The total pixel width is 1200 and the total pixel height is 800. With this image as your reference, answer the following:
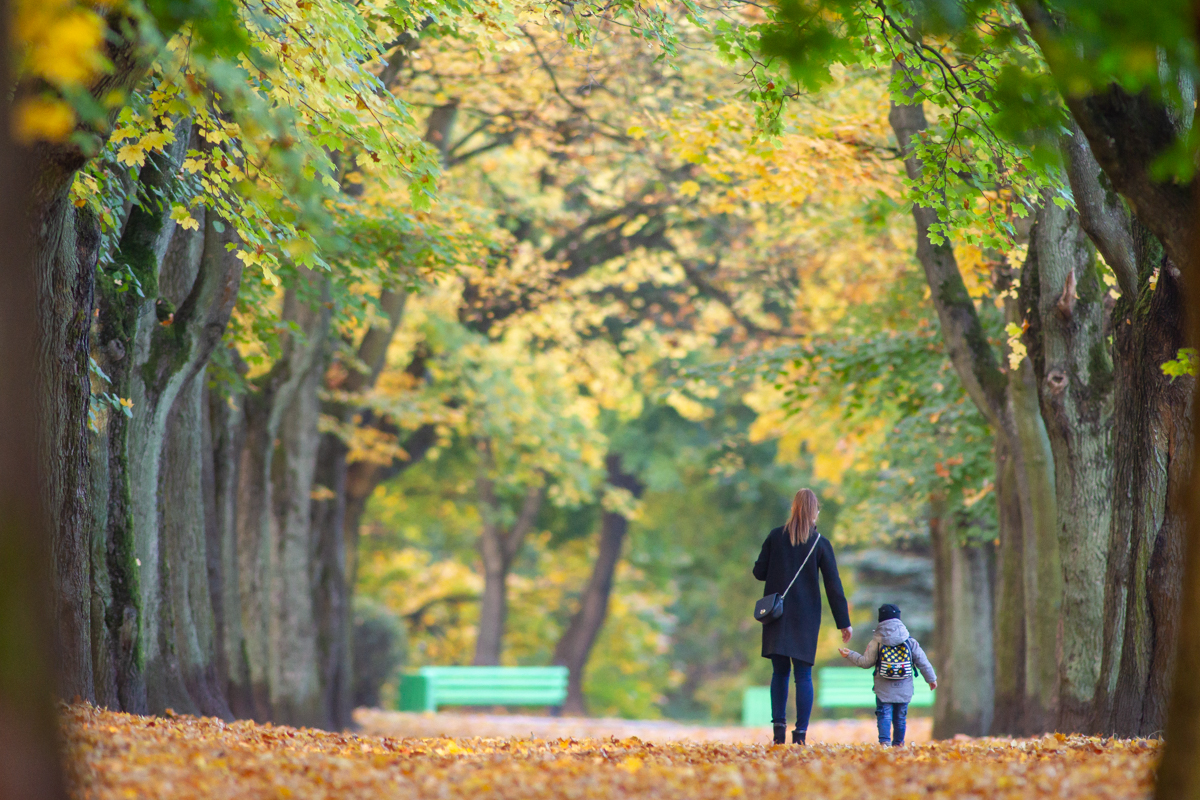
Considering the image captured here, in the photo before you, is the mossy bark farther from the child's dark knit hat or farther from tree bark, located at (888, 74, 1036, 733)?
tree bark, located at (888, 74, 1036, 733)

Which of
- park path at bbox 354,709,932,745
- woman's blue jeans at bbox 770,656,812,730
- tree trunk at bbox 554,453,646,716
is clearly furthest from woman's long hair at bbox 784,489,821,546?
tree trunk at bbox 554,453,646,716

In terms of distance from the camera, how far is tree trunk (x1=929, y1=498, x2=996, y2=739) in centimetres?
1538

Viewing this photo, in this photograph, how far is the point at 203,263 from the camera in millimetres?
9500

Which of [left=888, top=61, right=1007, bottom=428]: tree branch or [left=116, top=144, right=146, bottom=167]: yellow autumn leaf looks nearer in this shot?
[left=116, top=144, right=146, bottom=167]: yellow autumn leaf

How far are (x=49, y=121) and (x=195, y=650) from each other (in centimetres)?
759

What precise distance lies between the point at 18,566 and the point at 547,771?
2.71 meters

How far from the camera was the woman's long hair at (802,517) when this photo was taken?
809 cm

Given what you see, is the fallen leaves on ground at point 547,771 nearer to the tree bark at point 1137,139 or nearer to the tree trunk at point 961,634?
the tree bark at point 1137,139

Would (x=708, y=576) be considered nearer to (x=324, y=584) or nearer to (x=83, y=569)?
(x=324, y=584)

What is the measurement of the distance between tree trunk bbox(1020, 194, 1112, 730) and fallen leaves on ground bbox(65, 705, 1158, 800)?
8.69ft

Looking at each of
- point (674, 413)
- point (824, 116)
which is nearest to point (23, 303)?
point (824, 116)

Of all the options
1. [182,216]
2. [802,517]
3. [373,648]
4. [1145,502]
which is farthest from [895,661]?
[373,648]

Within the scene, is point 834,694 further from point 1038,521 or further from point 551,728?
point 1038,521

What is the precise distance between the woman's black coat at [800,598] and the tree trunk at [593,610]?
20515 millimetres
